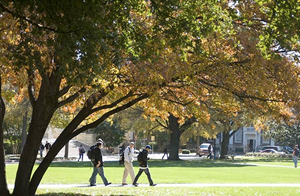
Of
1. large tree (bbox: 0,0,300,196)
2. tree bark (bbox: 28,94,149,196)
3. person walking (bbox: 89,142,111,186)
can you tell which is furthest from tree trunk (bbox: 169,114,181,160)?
tree bark (bbox: 28,94,149,196)

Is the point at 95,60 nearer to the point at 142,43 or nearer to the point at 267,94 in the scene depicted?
the point at 142,43

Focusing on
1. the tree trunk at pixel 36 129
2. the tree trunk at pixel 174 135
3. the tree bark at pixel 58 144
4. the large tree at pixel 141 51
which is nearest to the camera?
the large tree at pixel 141 51

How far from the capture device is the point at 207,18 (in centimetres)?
1134

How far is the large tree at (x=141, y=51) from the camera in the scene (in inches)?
405

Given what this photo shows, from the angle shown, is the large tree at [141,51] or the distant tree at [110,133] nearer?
the large tree at [141,51]

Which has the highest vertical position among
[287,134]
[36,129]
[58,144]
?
[287,134]

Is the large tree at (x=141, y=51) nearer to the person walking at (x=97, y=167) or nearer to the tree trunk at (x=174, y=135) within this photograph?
the person walking at (x=97, y=167)

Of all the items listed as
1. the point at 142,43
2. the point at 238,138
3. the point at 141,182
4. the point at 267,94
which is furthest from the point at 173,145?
the point at 238,138

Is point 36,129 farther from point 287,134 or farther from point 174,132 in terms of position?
point 287,134

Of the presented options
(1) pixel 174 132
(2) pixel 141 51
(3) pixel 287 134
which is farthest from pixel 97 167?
(3) pixel 287 134

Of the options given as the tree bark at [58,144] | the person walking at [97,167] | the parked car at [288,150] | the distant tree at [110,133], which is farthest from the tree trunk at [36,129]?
the parked car at [288,150]

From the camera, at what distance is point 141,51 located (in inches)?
468

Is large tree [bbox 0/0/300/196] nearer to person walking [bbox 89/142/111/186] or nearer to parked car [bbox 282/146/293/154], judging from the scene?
person walking [bbox 89/142/111/186]

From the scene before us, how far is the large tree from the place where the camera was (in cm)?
1030
